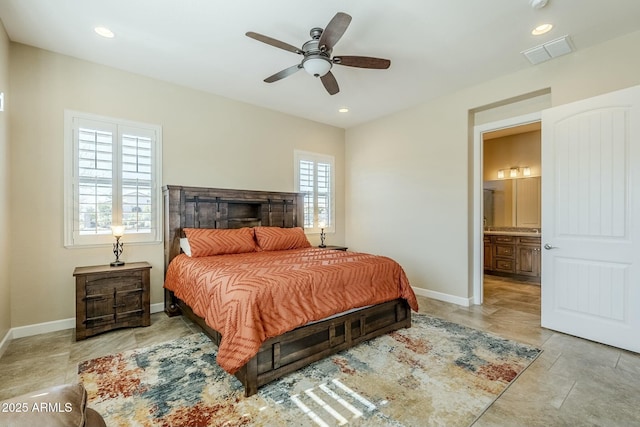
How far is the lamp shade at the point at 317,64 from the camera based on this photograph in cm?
265

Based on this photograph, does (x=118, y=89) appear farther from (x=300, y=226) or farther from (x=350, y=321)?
(x=350, y=321)

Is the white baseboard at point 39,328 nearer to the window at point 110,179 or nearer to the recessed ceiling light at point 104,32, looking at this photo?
the window at point 110,179

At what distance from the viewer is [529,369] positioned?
2459mm

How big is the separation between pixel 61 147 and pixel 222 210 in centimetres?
190

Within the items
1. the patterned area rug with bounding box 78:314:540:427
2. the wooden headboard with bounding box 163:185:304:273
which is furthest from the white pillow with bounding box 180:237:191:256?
the patterned area rug with bounding box 78:314:540:427

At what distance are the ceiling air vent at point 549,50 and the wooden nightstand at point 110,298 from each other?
4.79 meters

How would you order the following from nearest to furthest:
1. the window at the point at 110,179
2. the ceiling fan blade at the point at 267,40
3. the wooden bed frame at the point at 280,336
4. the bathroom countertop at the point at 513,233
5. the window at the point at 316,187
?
the wooden bed frame at the point at 280,336 < the ceiling fan blade at the point at 267,40 < the window at the point at 110,179 < the window at the point at 316,187 < the bathroom countertop at the point at 513,233

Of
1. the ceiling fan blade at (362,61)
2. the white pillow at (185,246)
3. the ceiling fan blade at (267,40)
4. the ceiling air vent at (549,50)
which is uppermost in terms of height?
the ceiling air vent at (549,50)

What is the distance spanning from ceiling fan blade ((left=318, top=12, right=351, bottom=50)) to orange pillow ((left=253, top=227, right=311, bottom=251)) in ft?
8.23

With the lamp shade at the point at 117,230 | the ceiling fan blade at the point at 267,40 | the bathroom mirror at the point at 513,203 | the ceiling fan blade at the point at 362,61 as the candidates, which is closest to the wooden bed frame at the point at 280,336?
the lamp shade at the point at 117,230

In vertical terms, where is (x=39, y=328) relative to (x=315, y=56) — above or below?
below

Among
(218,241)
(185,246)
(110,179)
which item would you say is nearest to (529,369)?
(218,241)

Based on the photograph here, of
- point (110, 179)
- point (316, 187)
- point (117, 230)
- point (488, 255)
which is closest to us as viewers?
point (117, 230)

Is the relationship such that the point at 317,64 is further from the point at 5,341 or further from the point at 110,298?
the point at 5,341
